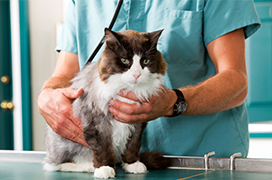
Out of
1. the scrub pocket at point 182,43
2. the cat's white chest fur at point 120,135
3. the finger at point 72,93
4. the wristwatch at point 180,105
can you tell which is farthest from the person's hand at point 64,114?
the scrub pocket at point 182,43

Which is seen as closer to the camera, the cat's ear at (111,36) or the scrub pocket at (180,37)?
the cat's ear at (111,36)

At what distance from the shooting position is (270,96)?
9.87 feet

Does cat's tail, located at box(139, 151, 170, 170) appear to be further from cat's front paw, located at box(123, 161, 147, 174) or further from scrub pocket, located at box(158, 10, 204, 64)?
scrub pocket, located at box(158, 10, 204, 64)

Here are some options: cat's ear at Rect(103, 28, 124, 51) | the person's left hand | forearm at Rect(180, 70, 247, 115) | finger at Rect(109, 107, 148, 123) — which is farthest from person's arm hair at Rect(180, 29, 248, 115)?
cat's ear at Rect(103, 28, 124, 51)

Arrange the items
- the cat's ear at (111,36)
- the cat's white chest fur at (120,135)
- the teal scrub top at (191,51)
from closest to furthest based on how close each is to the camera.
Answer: the cat's ear at (111,36)
the cat's white chest fur at (120,135)
the teal scrub top at (191,51)

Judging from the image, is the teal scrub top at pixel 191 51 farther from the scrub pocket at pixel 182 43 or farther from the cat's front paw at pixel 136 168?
the cat's front paw at pixel 136 168

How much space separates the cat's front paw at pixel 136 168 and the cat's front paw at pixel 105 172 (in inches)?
4.6

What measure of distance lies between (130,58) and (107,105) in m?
0.20

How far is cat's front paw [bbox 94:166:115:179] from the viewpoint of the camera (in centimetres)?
104

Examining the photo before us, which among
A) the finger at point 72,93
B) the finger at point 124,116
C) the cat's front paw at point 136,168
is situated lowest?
the cat's front paw at point 136,168

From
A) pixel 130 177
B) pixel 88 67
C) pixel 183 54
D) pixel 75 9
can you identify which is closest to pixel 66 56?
pixel 75 9

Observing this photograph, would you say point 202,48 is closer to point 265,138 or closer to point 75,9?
point 75,9

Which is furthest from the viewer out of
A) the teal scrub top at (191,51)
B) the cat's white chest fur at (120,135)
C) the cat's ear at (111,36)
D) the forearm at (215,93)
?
the teal scrub top at (191,51)

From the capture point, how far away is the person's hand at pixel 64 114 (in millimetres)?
1178
